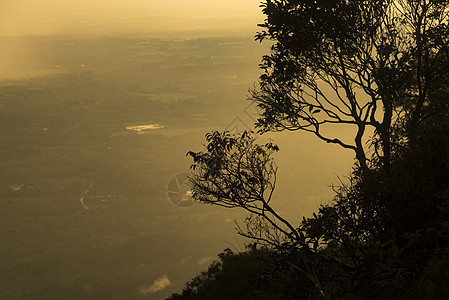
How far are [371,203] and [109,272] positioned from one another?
164 m

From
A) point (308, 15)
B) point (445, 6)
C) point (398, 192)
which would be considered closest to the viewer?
point (398, 192)

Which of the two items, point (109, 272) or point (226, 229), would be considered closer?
point (109, 272)

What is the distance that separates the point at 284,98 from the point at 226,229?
6793 inches

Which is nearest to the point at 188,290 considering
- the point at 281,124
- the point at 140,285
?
the point at 281,124

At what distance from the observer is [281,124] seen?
16922 millimetres

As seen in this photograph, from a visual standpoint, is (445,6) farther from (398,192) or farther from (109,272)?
(109,272)

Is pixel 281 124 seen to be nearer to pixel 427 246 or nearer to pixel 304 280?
pixel 304 280

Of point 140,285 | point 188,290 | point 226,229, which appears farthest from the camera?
point 226,229

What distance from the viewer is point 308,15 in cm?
1376

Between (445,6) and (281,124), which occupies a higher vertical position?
(445,6)

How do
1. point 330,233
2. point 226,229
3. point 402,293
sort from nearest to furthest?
point 402,293, point 330,233, point 226,229

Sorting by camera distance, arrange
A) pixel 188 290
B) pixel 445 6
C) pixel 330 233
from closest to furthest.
→ pixel 330 233 < pixel 445 6 < pixel 188 290

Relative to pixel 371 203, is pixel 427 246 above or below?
below

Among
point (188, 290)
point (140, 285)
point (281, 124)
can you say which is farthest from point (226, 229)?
point (281, 124)
